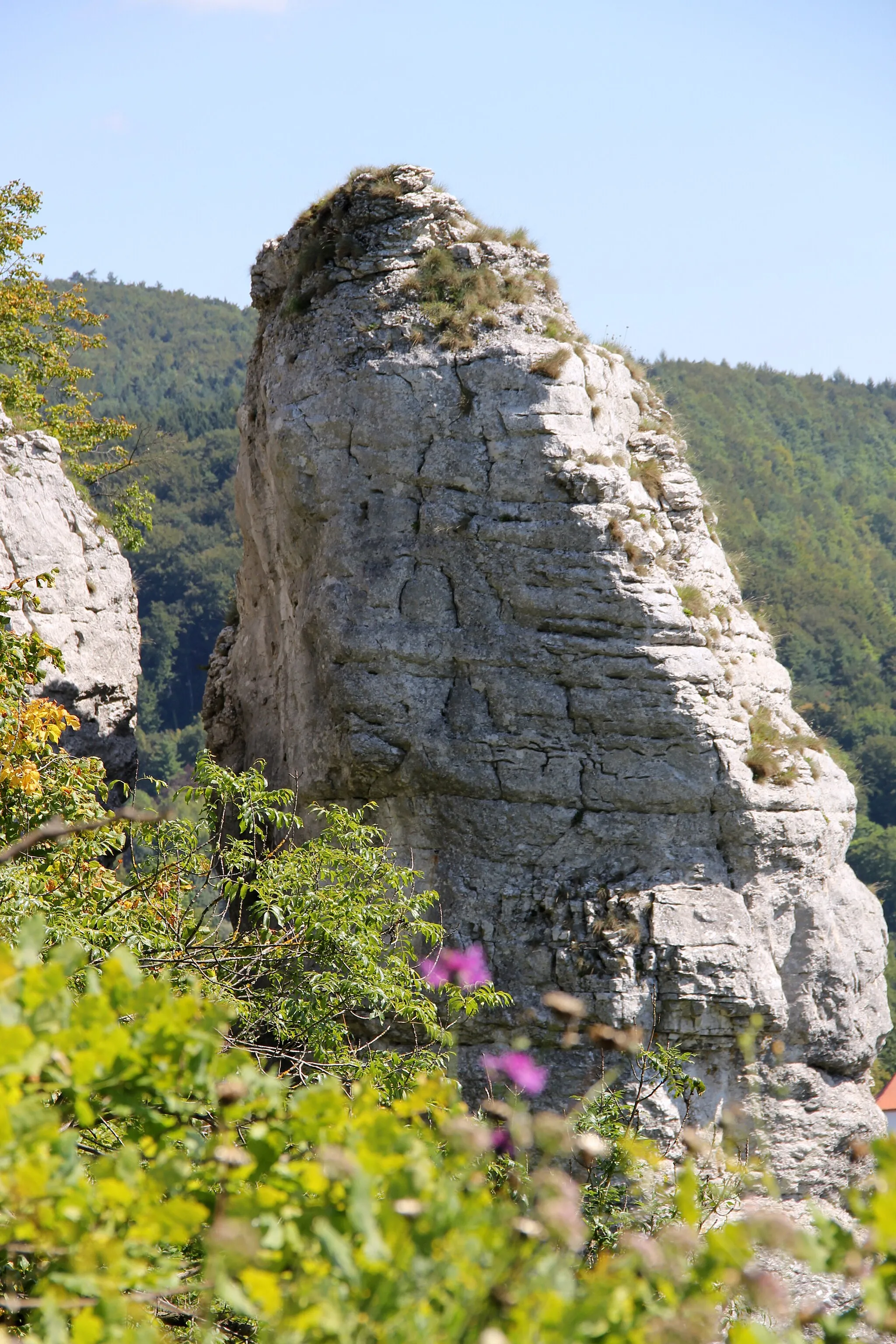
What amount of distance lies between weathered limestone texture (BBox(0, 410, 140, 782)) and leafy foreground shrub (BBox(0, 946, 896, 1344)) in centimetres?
1174

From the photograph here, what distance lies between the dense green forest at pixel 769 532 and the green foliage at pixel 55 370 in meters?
11.0

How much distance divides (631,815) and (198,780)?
479 centimetres

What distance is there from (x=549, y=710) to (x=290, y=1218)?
9419 mm

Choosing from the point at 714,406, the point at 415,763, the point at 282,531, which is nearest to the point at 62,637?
the point at 282,531

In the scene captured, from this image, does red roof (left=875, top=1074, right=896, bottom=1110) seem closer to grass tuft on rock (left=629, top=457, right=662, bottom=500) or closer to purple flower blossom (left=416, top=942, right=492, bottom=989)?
grass tuft on rock (left=629, top=457, right=662, bottom=500)

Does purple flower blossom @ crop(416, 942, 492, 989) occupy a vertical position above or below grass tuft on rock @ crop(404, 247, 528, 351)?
below

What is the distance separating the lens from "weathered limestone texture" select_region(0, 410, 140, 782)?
14.2 meters

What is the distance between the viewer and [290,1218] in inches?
109

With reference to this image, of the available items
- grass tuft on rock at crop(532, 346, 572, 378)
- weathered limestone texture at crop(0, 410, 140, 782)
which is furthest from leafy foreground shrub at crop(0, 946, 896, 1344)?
weathered limestone texture at crop(0, 410, 140, 782)

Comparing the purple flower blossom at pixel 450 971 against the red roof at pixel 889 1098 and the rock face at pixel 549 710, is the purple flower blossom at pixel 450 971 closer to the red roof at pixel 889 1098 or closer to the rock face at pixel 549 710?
the rock face at pixel 549 710

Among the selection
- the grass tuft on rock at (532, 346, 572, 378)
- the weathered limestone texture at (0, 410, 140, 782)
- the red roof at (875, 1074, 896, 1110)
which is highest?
the grass tuft on rock at (532, 346, 572, 378)

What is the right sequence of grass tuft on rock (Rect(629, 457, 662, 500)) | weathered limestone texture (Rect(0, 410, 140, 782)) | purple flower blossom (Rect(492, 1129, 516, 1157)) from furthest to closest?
weathered limestone texture (Rect(0, 410, 140, 782)) → grass tuft on rock (Rect(629, 457, 662, 500)) → purple flower blossom (Rect(492, 1129, 516, 1157))

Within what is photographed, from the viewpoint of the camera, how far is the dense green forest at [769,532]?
60562 mm

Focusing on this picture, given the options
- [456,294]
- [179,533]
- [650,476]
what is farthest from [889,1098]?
[179,533]
